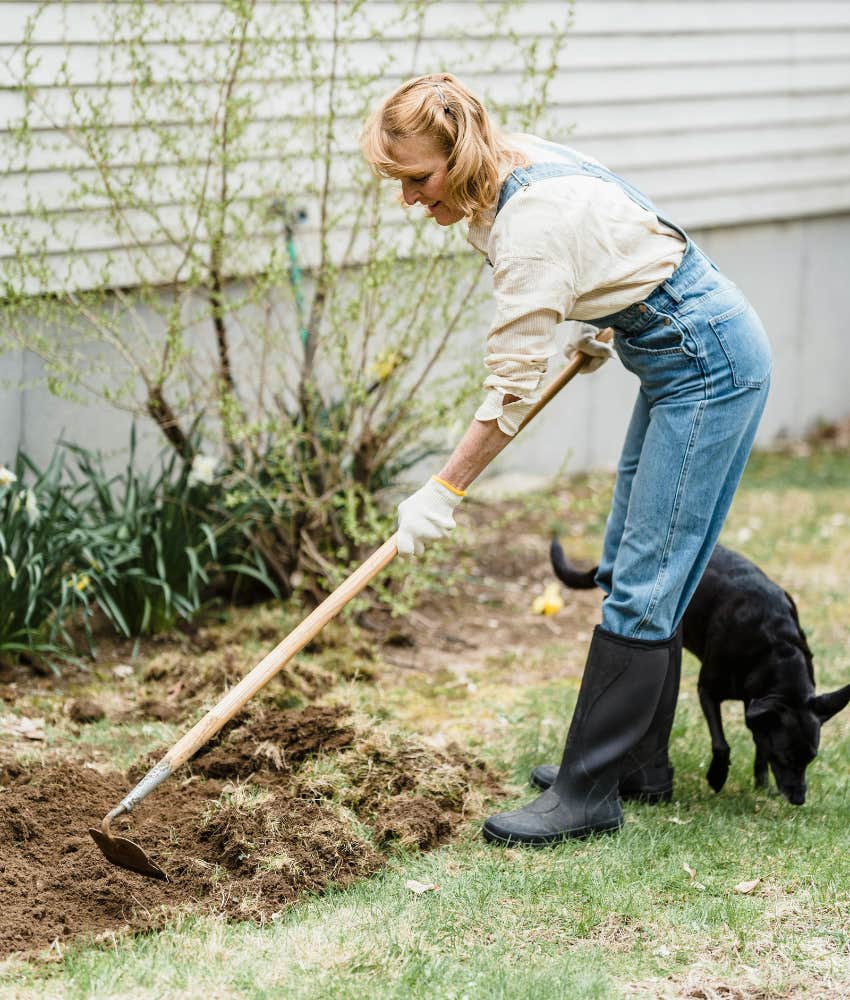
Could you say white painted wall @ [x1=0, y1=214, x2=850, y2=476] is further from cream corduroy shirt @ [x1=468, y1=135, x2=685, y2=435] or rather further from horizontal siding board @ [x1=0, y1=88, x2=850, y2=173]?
cream corduroy shirt @ [x1=468, y1=135, x2=685, y2=435]

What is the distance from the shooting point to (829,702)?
12.8ft

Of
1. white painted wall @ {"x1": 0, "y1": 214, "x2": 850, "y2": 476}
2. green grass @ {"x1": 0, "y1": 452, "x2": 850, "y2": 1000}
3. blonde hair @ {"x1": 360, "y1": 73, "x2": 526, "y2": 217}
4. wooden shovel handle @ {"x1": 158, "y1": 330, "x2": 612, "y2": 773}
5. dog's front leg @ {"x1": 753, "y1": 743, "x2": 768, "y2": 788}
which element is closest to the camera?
green grass @ {"x1": 0, "y1": 452, "x2": 850, "y2": 1000}

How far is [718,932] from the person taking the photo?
324 cm

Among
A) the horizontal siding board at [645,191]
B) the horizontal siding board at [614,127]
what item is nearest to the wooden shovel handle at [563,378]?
the horizontal siding board at [645,191]

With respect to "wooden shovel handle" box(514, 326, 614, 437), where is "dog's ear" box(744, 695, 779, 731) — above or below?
below

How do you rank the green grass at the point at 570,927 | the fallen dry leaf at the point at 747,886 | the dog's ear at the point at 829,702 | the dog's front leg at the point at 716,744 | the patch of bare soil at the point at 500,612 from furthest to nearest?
1. the patch of bare soil at the point at 500,612
2. the dog's front leg at the point at 716,744
3. the dog's ear at the point at 829,702
4. the fallen dry leaf at the point at 747,886
5. the green grass at the point at 570,927

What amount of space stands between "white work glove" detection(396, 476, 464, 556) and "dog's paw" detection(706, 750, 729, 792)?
4.10ft

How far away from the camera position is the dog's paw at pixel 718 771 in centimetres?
404

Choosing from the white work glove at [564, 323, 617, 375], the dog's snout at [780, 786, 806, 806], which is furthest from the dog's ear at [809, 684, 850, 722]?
the white work glove at [564, 323, 617, 375]

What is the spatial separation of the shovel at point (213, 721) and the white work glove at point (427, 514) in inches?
2.1

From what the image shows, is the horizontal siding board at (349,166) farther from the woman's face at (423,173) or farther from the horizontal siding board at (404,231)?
the woman's face at (423,173)

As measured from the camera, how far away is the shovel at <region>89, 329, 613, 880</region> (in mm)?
3248

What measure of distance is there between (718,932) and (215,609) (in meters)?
2.86

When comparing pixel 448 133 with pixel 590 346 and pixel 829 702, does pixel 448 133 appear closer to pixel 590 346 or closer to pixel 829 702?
pixel 590 346
